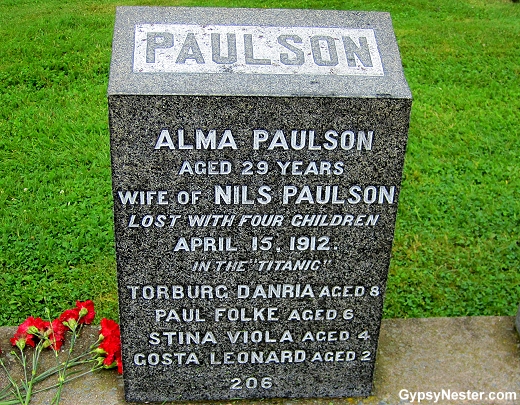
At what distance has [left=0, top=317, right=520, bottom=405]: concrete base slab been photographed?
300 centimetres

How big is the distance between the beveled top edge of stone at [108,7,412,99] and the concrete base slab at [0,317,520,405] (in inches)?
49.8

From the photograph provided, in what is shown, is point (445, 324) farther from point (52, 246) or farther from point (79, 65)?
point (79, 65)

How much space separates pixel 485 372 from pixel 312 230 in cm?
106

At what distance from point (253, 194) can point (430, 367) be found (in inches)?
46.4

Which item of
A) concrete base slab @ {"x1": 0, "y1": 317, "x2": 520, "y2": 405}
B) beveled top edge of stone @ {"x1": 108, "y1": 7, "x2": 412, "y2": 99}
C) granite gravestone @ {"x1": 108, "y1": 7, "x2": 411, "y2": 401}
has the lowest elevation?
concrete base slab @ {"x1": 0, "y1": 317, "x2": 520, "y2": 405}

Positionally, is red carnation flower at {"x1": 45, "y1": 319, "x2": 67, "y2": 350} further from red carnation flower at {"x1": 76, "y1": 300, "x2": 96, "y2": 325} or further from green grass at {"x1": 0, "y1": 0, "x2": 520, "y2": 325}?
green grass at {"x1": 0, "y1": 0, "x2": 520, "y2": 325}

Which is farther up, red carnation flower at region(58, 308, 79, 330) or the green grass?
red carnation flower at region(58, 308, 79, 330)

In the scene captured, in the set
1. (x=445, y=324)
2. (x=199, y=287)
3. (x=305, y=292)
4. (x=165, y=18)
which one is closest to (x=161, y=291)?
(x=199, y=287)

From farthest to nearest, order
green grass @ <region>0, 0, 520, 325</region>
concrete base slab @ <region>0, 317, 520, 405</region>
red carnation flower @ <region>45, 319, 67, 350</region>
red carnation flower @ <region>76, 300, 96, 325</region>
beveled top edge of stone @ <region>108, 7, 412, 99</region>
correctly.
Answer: green grass @ <region>0, 0, 520, 325</region> → red carnation flower @ <region>76, 300, 96, 325</region> → red carnation flower @ <region>45, 319, 67, 350</region> → concrete base slab @ <region>0, 317, 520, 405</region> → beveled top edge of stone @ <region>108, 7, 412, 99</region>

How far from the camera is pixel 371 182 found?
264 centimetres

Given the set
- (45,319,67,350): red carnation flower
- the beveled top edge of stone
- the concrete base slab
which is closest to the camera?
the beveled top edge of stone

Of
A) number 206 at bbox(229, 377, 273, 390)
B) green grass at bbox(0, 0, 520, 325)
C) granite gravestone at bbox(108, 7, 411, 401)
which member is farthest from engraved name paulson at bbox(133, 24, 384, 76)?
green grass at bbox(0, 0, 520, 325)

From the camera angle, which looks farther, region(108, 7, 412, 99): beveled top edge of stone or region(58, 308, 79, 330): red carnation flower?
region(58, 308, 79, 330): red carnation flower

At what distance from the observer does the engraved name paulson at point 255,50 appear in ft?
8.38
